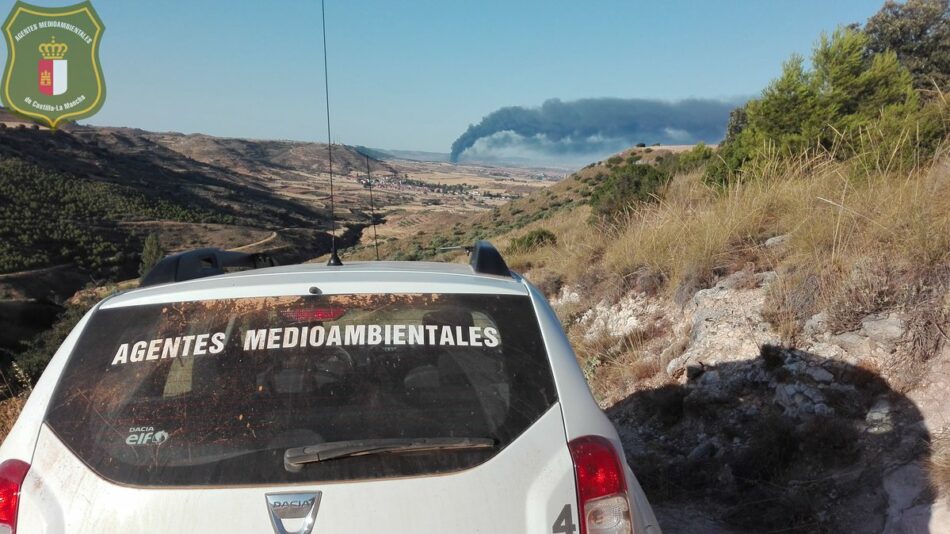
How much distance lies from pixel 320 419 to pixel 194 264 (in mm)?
1350

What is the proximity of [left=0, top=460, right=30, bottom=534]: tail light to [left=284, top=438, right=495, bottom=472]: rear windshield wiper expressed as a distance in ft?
2.41

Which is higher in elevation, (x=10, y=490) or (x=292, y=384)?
(x=292, y=384)

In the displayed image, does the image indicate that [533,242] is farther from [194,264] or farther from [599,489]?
[599,489]

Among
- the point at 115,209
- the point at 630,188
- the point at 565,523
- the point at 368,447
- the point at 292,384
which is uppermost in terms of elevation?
the point at 630,188

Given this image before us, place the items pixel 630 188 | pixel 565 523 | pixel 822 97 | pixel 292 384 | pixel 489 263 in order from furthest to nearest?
pixel 630 188 → pixel 822 97 → pixel 489 263 → pixel 292 384 → pixel 565 523

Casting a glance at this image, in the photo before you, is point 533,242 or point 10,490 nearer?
point 10,490

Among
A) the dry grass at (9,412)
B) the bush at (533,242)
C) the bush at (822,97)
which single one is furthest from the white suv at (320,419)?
the bush at (533,242)

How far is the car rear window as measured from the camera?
1864 millimetres

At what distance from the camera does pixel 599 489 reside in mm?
1869

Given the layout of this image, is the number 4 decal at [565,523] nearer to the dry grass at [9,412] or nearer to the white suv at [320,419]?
the white suv at [320,419]

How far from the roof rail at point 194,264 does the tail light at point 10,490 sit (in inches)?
30.2

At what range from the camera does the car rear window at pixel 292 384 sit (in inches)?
73.4

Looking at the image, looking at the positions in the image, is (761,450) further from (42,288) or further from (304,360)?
(42,288)

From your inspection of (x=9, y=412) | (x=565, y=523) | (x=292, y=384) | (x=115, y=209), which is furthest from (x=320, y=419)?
(x=115, y=209)
